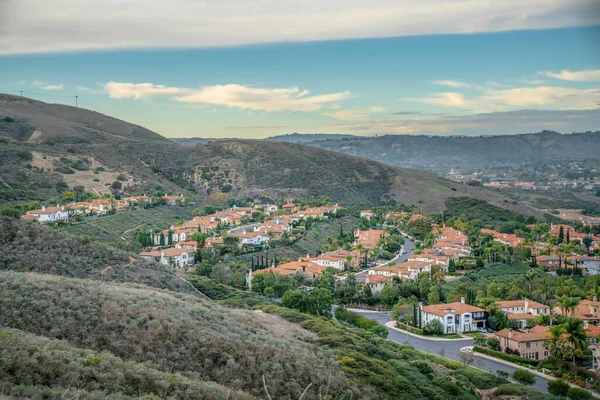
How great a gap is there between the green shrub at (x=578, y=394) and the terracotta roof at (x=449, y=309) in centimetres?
1130

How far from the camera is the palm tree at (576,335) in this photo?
90.7ft

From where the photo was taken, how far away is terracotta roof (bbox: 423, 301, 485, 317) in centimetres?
3450

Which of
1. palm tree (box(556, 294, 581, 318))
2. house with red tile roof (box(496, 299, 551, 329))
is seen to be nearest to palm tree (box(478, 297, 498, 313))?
house with red tile roof (box(496, 299, 551, 329))

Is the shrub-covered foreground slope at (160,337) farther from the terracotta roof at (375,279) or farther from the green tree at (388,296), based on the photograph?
the terracotta roof at (375,279)

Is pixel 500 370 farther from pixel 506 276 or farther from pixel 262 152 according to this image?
pixel 262 152

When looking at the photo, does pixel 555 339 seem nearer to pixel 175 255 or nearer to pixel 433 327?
pixel 433 327

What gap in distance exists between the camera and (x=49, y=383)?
10812mm

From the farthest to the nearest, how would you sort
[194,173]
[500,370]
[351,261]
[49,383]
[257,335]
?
1. [194,173]
2. [351,261]
3. [500,370]
4. [257,335]
5. [49,383]

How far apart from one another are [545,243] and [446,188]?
4036 centimetres

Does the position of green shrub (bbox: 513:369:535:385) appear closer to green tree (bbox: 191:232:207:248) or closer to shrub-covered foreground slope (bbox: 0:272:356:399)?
shrub-covered foreground slope (bbox: 0:272:356:399)

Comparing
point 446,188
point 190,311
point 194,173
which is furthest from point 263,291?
point 446,188

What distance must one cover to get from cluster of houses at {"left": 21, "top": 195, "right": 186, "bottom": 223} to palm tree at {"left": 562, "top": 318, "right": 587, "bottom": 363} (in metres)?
38.4

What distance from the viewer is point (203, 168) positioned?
3898 inches

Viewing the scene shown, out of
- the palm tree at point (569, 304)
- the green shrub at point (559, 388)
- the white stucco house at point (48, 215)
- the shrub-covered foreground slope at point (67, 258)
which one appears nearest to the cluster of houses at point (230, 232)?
the white stucco house at point (48, 215)
